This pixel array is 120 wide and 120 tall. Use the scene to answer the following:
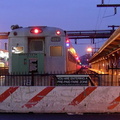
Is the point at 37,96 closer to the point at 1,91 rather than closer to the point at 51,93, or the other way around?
the point at 51,93

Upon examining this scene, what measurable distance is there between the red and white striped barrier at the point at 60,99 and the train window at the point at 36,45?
4.66 meters

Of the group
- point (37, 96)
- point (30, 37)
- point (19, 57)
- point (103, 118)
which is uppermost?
point (30, 37)

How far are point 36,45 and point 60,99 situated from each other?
198 inches

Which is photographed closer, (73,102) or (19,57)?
(73,102)

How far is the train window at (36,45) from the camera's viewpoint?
12971 mm

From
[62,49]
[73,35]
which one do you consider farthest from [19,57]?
[73,35]

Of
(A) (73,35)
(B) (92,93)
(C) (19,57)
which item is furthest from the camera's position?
(A) (73,35)

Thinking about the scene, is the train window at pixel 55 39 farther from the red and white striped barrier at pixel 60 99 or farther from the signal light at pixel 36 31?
the red and white striped barrier at pixel 60 99

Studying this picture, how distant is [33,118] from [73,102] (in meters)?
1.42

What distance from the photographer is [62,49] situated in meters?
13.0

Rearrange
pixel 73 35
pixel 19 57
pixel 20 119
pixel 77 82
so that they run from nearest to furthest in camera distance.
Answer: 1. pixel 20 119
2. pixel 77 82
3. pixel 19 57
4. pixel 73 35

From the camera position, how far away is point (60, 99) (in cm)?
848

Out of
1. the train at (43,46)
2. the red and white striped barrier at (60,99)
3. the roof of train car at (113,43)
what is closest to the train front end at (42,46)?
the train at (43,46)

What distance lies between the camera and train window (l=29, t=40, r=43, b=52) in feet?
42.6
